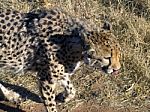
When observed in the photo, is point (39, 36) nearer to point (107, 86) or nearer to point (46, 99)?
point (46, 99)

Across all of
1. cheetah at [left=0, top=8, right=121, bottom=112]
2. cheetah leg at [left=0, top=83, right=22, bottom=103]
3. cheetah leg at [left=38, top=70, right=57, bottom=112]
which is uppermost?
cheetah at [left=0, top=8, right=121, bottom=112]

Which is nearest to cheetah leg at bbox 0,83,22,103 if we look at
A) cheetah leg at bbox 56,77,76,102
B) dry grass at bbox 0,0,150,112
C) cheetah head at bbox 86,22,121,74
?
dry grass at bbox 0,0,150,112

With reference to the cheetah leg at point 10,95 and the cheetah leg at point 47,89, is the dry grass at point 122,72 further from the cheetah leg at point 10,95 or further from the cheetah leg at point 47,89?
the cheetah leg at point 47,89

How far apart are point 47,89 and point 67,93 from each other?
348 millimetres

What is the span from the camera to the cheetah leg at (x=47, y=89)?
4516 mm

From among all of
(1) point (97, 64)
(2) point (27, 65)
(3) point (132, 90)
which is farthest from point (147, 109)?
(2) point (27, 65)

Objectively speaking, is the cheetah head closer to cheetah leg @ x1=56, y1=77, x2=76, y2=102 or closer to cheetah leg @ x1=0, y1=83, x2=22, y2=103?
cheetah leg @ x1=56, y1=77, x2=76, y2=102

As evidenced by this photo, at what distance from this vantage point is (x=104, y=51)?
13.8 ft

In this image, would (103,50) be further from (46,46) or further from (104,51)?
(46,46)

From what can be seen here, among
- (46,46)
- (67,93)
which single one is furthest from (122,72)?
(46,46)

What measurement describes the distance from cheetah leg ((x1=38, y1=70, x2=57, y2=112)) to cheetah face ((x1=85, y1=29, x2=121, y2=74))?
472 mm

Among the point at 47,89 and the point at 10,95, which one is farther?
the point at 10,95

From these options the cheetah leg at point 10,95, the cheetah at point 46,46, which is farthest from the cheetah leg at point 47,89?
the cheetah leg at point 10,95

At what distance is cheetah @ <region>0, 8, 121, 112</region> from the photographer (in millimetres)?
4375
